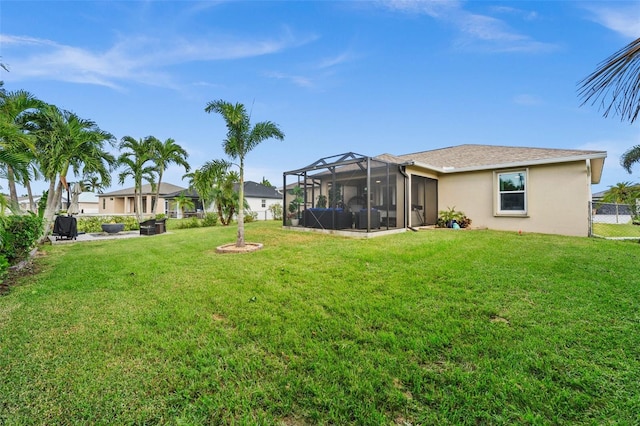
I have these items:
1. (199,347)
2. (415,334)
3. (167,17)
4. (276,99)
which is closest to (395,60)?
(276,99)

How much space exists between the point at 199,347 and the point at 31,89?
13.2m

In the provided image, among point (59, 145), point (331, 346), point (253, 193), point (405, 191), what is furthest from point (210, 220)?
point (331, 346)

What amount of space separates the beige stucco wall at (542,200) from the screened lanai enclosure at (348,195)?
3144mm

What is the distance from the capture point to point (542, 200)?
10219mm

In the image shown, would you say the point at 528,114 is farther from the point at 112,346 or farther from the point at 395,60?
the point at 112,346

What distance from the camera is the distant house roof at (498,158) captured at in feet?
31.5

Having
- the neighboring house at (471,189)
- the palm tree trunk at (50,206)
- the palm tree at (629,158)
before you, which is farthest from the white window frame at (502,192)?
the palm tree trunk at (50,206)

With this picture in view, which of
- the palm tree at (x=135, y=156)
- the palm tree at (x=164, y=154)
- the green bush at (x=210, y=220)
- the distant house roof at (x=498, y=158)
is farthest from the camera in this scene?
the palm tree at (x=164, y=154)

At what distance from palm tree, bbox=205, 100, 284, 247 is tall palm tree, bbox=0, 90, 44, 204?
406cm

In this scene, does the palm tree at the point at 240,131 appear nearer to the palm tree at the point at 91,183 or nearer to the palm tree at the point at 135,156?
the palm tree at the point at 135,156

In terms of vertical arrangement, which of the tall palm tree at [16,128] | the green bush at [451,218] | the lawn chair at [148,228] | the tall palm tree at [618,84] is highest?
the tall palm tree at [16,128]

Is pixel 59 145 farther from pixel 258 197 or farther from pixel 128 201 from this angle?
pixel 128 201

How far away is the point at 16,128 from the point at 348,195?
10242mm

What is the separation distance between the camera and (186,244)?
355 inches
